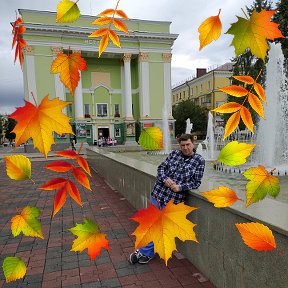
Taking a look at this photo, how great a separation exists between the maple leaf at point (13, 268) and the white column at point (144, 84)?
35284 mm

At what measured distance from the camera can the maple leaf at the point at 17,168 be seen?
709 millimetres

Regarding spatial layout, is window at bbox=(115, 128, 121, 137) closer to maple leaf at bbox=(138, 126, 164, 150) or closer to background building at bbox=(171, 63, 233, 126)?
background building at bbox=(171, 63, 233, 126)

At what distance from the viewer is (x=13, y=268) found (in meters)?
0.84

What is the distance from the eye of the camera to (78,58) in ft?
2.37

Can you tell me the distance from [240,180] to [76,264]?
18.0ft

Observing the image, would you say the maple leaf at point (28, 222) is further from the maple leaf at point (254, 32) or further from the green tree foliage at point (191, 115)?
the green tree foliage at point (191, 115)

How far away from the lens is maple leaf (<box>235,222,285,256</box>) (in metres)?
0.78

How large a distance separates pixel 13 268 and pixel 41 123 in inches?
21.5

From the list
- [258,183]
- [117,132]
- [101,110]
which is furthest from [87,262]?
[101,110]

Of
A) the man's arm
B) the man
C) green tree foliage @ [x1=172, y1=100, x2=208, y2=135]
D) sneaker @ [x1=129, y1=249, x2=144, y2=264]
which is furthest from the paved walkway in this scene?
green tree foliage @ [x1=172, y1=100, x2=208, y2=135]

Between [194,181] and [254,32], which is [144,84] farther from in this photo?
[254,32]

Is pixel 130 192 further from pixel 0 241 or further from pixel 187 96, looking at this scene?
pixel 187 96

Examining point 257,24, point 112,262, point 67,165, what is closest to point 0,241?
point 112,262

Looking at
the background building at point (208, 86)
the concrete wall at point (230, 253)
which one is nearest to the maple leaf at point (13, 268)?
the concrete wall at point (230, 253)
